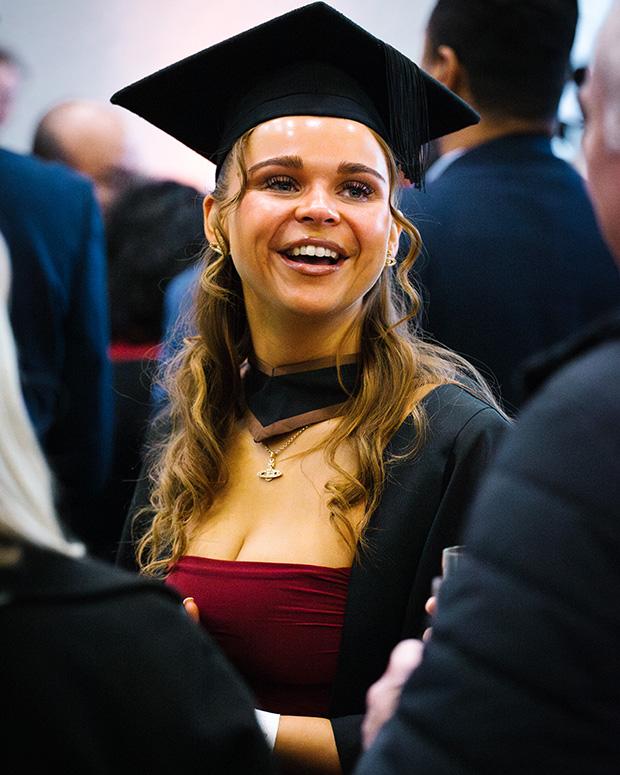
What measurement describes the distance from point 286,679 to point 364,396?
53 cm

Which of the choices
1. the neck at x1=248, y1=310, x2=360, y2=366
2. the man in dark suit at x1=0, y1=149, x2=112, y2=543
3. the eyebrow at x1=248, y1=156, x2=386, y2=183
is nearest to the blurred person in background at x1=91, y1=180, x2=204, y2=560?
the man in dark suit at x1=0, y1=149, x2=112, y2=543

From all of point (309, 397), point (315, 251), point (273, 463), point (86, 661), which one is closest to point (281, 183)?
point (315, 251)

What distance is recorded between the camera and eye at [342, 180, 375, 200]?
2250mm

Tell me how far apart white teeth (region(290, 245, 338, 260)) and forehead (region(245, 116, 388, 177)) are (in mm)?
156

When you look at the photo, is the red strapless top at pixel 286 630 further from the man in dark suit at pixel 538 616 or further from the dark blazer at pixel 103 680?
the man in dark suit at pixel 538 616

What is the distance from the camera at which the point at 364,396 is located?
224 cm

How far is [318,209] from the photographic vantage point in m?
2.21

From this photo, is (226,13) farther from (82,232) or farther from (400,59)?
(400,59)

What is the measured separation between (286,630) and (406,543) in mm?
250

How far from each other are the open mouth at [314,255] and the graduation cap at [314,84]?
0.82 ft

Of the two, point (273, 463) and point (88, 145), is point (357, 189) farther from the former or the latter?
point (88, 145)

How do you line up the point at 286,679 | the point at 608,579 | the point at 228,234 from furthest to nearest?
the point at 228,234
the point at 286,679
the point at 608,579

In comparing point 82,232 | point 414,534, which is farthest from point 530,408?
point 82,232

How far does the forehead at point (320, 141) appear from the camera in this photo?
7.31ft
